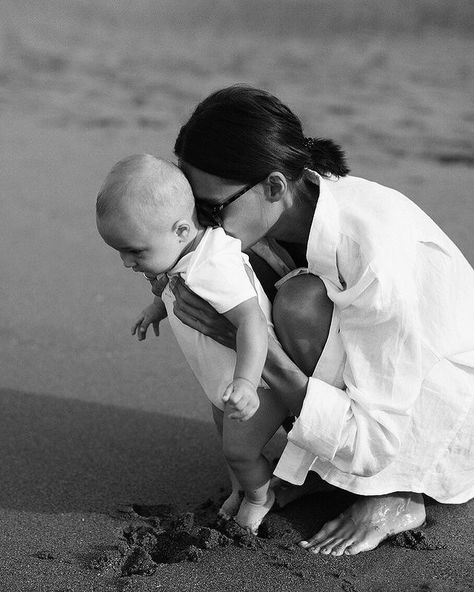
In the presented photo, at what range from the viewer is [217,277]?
2529mm

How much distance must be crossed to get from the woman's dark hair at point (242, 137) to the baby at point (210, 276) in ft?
0.32

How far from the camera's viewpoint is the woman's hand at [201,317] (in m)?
2.62

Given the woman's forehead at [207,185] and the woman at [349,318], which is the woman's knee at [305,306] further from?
the woman's forehead at [207,185]

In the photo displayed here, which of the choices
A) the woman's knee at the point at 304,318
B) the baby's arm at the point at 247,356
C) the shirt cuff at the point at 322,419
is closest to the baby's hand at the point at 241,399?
the baby's arm at the point at 247,356

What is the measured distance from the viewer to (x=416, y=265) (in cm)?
261

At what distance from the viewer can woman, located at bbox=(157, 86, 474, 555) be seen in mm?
2529

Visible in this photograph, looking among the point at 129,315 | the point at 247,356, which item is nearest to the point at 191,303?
the point at 247,356

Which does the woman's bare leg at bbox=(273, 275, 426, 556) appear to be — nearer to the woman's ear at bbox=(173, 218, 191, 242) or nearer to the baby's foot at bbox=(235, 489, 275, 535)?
the baby's foot at bbox=(235, 489, 275, 535)

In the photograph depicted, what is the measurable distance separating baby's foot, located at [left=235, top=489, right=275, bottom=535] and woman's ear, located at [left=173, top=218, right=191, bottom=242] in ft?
2.43

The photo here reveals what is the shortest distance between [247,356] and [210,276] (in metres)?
0.22

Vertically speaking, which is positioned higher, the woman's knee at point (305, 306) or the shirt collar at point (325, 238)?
the shirt collar at point (325, 238)

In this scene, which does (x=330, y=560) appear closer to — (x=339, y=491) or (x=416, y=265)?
(x=339, y=491)

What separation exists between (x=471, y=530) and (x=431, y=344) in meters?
0.55

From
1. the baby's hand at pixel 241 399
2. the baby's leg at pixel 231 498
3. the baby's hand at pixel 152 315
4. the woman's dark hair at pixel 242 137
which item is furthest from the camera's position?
the baby's hand at pixel 152 315
